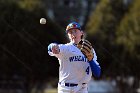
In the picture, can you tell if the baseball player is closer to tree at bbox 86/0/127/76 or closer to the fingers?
the fingers

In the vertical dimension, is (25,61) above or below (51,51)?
above

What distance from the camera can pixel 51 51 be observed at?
627 centimetres

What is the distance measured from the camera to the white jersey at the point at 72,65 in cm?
645

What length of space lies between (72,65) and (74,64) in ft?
0.11

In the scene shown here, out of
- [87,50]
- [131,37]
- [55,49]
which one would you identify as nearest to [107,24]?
[131,37]

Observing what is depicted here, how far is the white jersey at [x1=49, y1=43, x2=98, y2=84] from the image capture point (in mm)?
6445

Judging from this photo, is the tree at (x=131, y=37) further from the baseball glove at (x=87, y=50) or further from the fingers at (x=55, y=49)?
the fingers at (x=55, y=49)

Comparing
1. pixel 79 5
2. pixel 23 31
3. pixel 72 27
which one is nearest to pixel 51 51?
pixel 72 27

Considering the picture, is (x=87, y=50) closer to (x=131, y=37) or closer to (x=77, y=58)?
(x=77, y=58)

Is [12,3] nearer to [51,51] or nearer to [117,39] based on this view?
[117,39]

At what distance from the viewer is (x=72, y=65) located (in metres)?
6.45

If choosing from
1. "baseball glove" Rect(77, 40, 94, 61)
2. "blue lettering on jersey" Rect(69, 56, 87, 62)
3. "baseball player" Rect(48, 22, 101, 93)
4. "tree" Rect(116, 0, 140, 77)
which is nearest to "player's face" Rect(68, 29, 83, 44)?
"baseball player" Rect(48, 22, 101, 93)

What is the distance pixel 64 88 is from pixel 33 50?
824 inches

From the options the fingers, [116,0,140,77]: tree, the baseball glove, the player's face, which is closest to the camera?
the fingers
